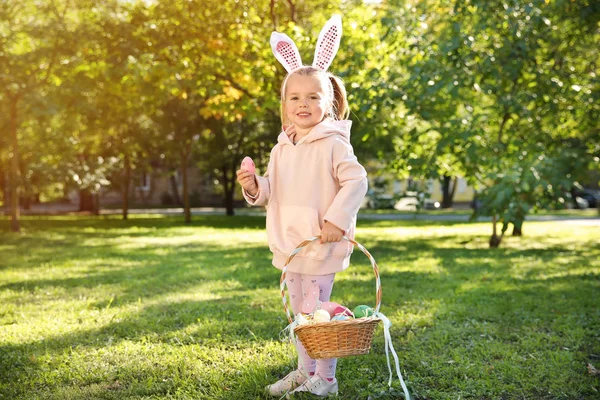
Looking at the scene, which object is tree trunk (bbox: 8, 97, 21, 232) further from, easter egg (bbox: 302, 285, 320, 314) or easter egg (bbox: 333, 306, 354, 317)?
easter egg (bbox: 333, 306, 354, 317)

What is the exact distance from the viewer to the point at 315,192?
3.52m

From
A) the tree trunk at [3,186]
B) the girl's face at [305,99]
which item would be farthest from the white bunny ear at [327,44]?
the tree trunk at [3,186]

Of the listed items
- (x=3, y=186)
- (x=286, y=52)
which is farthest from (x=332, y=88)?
(x=3, y=186)

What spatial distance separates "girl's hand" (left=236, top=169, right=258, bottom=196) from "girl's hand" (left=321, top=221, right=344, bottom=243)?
19.2 inches

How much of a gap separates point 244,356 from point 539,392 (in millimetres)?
1873

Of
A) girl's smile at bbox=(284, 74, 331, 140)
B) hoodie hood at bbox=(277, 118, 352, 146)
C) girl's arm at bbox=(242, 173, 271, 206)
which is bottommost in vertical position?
girl's arm at bbox=(242, 173, 271, 206)

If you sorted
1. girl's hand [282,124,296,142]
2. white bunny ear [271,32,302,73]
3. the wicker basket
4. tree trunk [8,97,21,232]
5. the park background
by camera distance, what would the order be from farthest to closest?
1. tree trunk [8,97,21,232]
2. the park background
3. white bunny ear [271,32,302,73]
4. girl's hand [282,124,296,142]
5. the wicker basket

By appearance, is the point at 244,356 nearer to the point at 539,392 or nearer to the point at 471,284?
the point at 539,392

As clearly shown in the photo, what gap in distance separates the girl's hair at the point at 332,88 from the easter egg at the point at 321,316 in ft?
3.74

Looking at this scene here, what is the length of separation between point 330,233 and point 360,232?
13619 millimetres

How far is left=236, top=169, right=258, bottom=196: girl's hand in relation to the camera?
3.53 meters

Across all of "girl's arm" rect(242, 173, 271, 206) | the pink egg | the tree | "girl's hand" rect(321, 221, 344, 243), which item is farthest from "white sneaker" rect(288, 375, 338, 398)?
the tree

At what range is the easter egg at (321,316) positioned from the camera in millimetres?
3223

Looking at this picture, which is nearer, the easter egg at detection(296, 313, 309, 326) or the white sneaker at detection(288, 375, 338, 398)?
the easter egg at detection(296, 313, 309, 326)
